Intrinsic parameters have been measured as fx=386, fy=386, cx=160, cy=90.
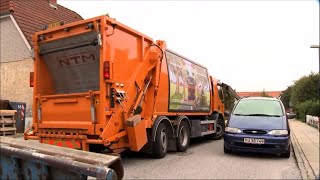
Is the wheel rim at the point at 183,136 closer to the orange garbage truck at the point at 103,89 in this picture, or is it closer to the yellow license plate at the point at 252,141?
the orange garbage truck at the point at 103,89

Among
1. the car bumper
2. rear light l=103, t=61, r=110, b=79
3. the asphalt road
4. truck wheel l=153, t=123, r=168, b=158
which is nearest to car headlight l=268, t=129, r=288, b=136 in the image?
the car bumper

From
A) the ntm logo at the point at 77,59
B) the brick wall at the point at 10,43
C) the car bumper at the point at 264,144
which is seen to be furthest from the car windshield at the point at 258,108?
the brick wall at the point at 10,43

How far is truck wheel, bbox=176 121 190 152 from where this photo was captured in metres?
10.6

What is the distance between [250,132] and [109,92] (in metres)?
3.94

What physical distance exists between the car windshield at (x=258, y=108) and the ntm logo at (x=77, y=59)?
15.1ft

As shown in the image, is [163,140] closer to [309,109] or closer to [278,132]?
[278,132]

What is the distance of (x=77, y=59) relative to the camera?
339 inches

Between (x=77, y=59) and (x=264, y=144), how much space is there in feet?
16.1

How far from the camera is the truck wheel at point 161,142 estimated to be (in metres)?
9.20

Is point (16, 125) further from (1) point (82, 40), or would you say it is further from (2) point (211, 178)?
(2) point (211, 178)

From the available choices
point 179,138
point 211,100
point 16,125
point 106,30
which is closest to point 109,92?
point 106,30

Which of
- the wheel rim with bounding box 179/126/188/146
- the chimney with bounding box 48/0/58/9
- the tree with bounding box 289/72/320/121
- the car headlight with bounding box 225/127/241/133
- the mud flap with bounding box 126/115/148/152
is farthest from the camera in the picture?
the tree with bounding box 289/72/320/121

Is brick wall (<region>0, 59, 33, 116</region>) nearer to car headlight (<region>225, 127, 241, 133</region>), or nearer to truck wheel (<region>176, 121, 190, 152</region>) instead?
truck wheel (<region>176, 121, 190, 152</region>)

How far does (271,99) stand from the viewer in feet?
37.5
